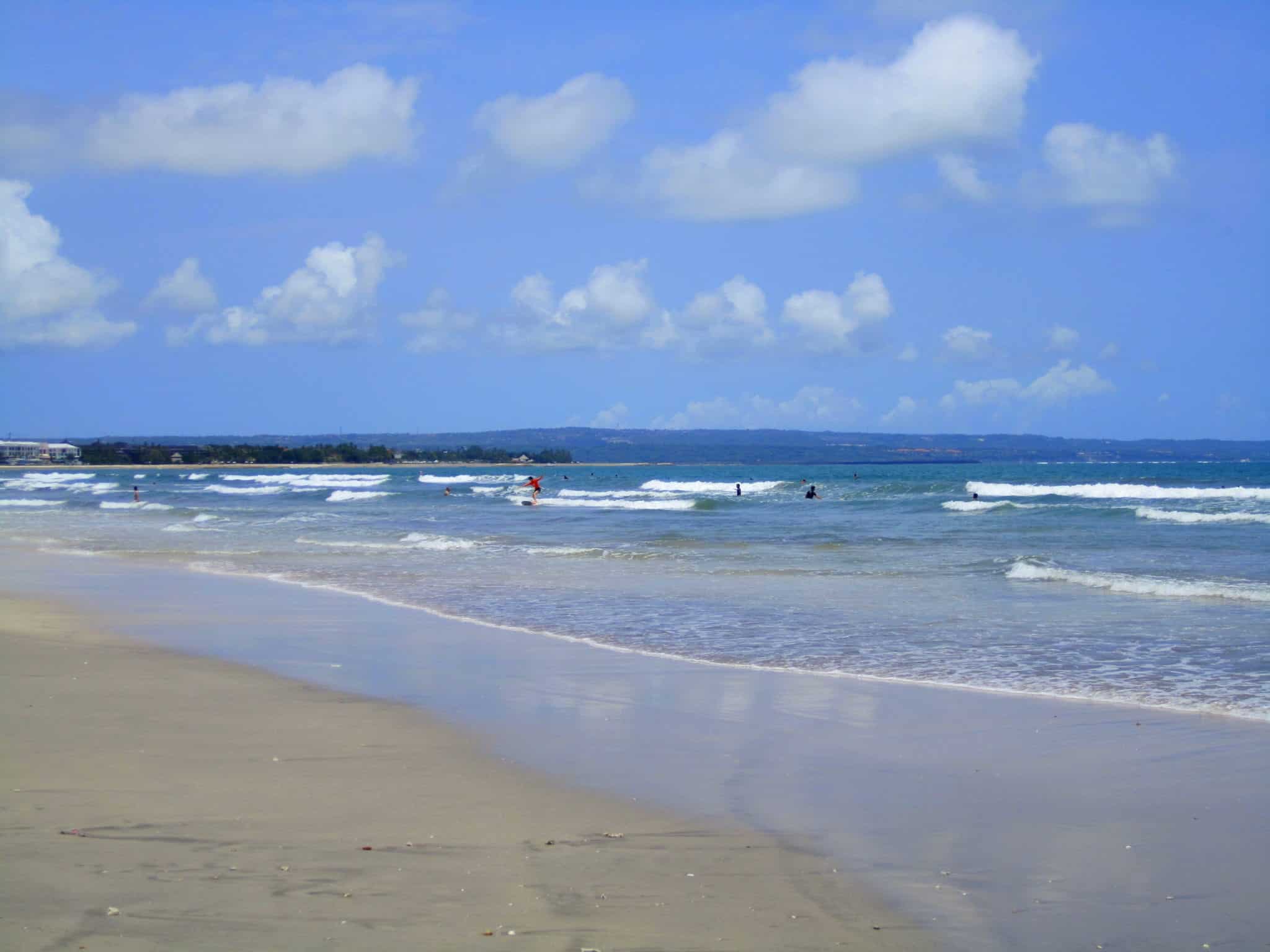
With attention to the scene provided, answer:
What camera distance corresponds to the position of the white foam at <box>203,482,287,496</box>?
232 ft

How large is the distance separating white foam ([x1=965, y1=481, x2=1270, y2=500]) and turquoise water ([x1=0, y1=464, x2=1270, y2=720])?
0.31 m

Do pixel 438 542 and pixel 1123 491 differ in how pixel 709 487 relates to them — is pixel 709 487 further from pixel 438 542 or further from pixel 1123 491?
pixel 438 542

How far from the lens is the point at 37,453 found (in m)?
178

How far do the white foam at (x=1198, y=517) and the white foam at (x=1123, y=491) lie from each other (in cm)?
1048

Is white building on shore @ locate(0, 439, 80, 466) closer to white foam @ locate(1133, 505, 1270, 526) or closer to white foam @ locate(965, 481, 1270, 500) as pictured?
white foam @ locate(965, 481, 1270, 500)

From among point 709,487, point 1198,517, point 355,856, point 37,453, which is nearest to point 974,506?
point 1198,517

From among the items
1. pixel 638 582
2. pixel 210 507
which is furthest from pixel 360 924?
pixel 210 507

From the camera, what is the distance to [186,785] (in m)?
6.63

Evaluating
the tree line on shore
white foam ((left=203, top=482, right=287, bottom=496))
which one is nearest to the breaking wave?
white foam ((left=203, top=482, right=287, bottom=496))

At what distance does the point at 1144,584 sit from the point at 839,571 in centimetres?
515

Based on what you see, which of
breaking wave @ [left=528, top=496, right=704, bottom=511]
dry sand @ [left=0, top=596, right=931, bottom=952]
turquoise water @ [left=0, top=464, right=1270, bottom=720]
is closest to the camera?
dry sand @ [left=0, top=596, right=931, bottom=952]

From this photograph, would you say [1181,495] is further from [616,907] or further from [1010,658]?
[616,907]

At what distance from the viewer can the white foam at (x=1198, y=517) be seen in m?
32.7

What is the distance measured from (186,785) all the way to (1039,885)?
176 inches
